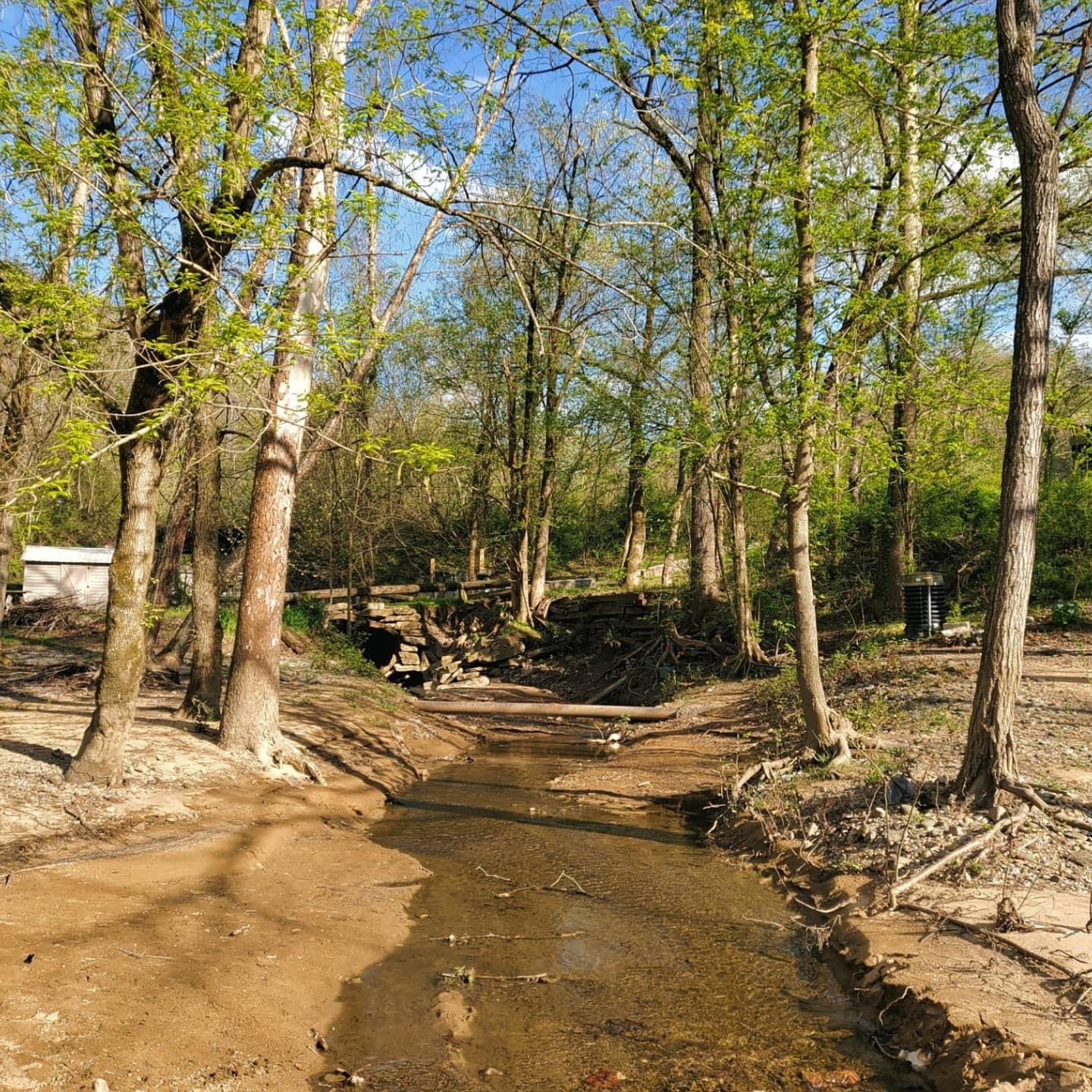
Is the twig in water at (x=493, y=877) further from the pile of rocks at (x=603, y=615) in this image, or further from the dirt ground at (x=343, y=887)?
the pile of rocks at (x=603, y=615)

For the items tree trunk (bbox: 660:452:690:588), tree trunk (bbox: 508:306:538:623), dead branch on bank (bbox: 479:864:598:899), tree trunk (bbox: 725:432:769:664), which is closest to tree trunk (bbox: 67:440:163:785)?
dead branch on bank (bbox: 479:864:598:899)

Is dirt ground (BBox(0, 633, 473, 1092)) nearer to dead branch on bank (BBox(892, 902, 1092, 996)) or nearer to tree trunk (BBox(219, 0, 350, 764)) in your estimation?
tree trunk (BBox(219, 0, 350, 764))

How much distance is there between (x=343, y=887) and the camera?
652 centimetres

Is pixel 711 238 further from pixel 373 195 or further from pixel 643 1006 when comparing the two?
pixel 643 1006

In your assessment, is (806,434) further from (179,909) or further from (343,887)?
(179,909)

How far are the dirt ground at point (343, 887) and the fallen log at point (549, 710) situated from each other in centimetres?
192

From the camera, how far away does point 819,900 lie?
638cm

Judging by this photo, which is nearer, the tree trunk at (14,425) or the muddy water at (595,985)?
the muddy water at (595,985)

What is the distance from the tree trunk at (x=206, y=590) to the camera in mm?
10023

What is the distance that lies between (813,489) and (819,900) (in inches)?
241

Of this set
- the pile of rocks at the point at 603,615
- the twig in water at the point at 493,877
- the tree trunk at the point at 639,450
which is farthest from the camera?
the pile of rocks at the point at 603,615

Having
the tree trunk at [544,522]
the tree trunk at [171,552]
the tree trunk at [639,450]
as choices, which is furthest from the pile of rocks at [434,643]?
the tree trunk at [171,552]

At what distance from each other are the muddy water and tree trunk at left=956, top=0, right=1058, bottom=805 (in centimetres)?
223

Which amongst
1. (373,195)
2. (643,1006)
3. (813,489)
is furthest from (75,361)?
(813,489)
